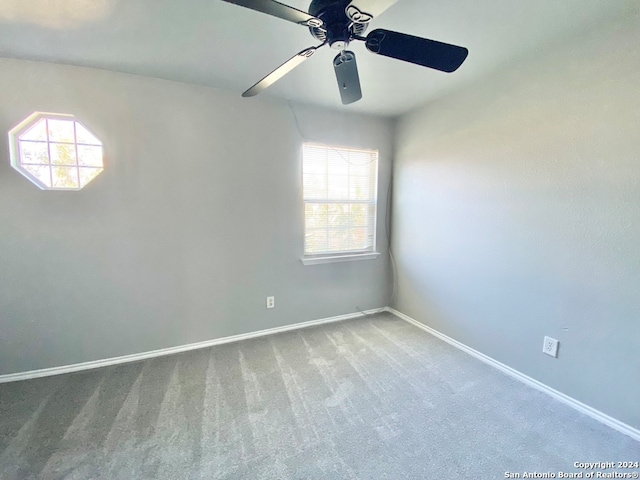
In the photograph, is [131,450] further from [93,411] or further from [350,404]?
[350,404]

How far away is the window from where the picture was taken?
2904 mm

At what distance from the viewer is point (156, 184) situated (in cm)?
230

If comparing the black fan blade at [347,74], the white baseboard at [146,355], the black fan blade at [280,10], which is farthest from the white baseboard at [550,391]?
the black fan blade at [280,10]

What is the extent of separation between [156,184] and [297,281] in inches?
61.9

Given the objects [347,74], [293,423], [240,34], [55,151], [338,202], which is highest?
[240,34]

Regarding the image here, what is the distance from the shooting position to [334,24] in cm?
112

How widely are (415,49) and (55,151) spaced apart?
2558 millimetres

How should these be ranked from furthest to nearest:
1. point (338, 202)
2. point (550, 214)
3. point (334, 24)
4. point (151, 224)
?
point (338, 202) → point (151, 224) → point (550, 214) → point (334, 24)

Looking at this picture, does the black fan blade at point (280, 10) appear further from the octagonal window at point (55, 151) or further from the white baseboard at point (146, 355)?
the white baseboard at point (146, 355)

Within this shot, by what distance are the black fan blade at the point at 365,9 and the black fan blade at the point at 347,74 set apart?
0.46ft

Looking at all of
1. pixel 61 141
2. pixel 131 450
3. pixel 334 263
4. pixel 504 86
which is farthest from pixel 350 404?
pixel 61 141

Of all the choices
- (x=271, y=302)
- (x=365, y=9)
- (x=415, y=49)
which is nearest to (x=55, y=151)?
(x=271, y=302)

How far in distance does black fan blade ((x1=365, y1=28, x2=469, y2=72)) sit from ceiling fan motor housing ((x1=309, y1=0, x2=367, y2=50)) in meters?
0.08

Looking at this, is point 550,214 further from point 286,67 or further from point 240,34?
point 240,34
